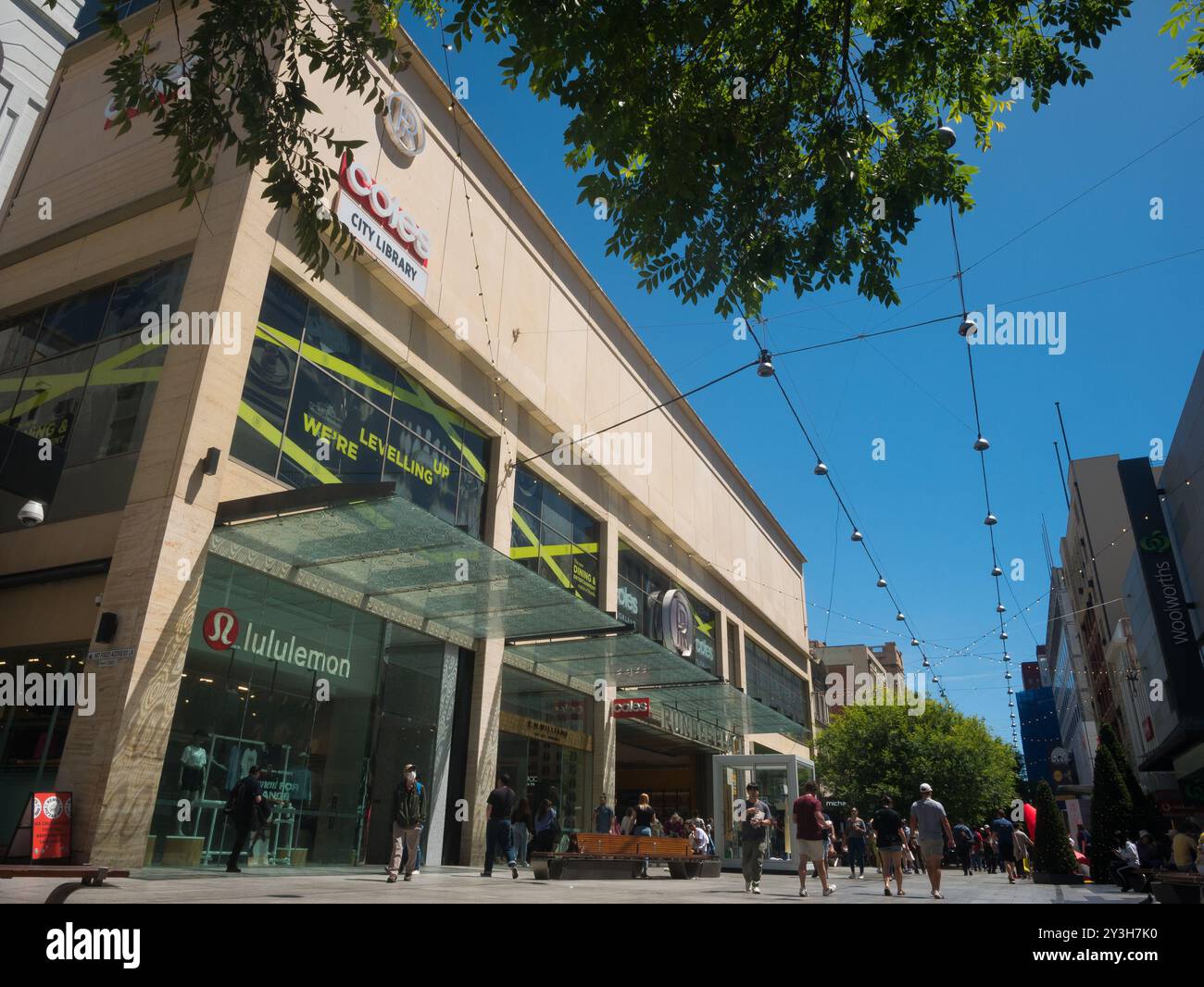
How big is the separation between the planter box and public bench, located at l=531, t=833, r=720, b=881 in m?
11.1

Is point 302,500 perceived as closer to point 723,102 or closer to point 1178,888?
point 723,102

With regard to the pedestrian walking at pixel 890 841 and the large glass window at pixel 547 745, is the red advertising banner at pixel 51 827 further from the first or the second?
the pedestrian walking at pixel 890 841

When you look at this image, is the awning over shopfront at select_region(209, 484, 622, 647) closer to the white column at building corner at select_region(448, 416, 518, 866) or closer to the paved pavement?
the white column at building corner at select_region(448, 416, 518, 866)

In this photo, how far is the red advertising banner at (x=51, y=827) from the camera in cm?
1008

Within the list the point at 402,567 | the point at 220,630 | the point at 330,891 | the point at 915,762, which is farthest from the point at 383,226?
the point at 915,762

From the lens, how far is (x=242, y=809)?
1185cm

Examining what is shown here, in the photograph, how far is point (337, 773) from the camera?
14930 millimetres

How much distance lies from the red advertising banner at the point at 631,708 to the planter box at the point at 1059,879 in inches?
455

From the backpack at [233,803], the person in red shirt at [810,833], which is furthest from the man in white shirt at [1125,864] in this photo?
the backpack at [233,803]

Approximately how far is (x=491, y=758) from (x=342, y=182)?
12.8 meters

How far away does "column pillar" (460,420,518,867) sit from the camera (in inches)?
709

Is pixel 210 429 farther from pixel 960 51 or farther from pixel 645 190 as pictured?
pixel 960 51

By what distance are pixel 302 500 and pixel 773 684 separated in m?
33.3

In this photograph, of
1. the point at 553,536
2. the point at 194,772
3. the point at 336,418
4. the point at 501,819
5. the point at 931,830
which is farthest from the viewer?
the point at 553,536
